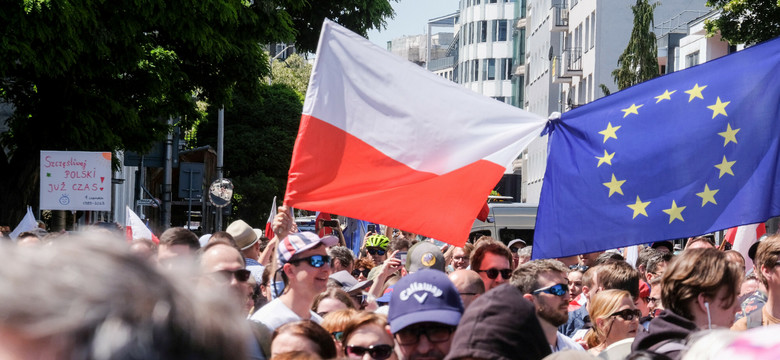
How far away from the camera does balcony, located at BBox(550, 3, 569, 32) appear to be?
6244 centimetres

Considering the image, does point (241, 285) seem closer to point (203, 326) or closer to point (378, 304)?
point (378, 304)

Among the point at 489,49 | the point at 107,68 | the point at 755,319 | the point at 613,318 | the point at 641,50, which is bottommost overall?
Result: the point at 613,318

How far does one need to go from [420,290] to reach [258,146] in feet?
171

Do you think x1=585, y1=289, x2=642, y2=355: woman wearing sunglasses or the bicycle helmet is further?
the bicycle helmet

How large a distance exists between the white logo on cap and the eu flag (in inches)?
116

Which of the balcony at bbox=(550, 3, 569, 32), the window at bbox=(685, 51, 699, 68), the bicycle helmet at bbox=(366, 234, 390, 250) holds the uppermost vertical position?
the balcony at bbox=(550, 3, 569, 32)

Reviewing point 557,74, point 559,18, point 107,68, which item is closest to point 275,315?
point 107,68

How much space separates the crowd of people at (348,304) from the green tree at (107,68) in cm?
892

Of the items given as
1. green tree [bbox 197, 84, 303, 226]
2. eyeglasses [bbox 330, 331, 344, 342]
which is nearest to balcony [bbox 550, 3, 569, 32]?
green tree [bbox 197, 84, 303, 226]

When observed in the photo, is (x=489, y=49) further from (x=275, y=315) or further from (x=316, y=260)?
(x=275, y=315)

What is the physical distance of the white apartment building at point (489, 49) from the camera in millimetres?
97438

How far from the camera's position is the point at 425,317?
164 inches

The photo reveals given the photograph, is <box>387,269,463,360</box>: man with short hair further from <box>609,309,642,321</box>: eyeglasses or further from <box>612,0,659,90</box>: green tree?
<box>612,0,659,90</box>: green tree

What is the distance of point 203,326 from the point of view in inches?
51.3
